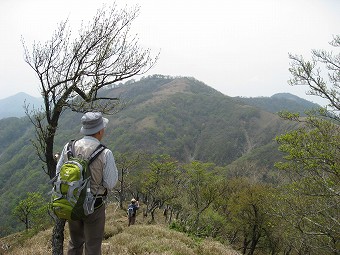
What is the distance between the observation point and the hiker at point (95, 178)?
A: 3678 millimetres

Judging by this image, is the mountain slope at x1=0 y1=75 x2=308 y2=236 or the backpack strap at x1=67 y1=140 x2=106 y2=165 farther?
the mountain slope at x1=0 y1=75 x2=308 y2=236

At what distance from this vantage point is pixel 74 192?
3480 millimetres

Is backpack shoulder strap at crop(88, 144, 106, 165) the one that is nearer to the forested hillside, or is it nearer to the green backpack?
the green backpack

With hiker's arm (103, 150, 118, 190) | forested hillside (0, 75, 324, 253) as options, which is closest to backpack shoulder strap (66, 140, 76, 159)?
hiker's arm (103, 150, 118, 190)

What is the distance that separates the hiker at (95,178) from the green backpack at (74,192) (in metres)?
0.14

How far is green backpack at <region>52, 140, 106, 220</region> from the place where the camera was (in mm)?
3475

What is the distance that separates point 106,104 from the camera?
683 centimetres

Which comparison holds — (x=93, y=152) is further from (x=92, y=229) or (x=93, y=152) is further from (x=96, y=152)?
(x=92, y=229)

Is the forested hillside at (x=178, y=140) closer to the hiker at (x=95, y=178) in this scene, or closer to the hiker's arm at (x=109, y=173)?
the hiker at (x=95, y=178)

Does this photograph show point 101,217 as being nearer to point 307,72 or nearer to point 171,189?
point 307,72

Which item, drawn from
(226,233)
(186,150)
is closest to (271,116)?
(186,150)

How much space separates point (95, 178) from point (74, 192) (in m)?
0.32

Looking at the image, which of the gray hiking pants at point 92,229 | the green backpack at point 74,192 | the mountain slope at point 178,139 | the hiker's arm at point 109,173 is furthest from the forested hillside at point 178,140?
the green backpack at point 74,192

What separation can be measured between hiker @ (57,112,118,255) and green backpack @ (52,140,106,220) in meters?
0.14
